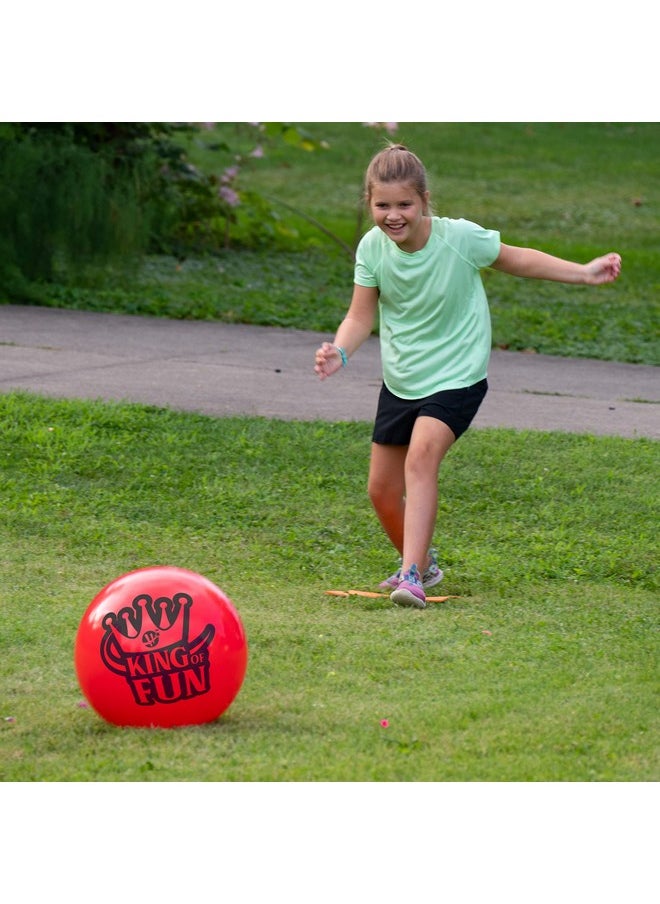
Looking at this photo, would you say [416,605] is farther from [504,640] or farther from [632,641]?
[632,641]

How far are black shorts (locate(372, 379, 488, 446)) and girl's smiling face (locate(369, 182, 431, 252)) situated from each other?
0.65m

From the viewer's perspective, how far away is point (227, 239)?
16859 mm

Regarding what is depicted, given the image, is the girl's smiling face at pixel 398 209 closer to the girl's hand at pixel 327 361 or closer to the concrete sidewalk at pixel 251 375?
the girl's hand at pixel 327 361

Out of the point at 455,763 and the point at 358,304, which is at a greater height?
the point at 358,304

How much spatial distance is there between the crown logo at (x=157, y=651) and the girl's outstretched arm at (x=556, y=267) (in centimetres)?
226

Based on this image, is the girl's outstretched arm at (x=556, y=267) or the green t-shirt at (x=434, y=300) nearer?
the girl's outstretched arm at (x=556, y=267)

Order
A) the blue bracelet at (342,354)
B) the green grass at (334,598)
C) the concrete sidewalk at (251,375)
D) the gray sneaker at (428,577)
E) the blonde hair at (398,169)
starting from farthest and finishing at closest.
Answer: the concrete sidewalk at (251,375) → the gray sneaker at (428,577) → the blue bracelet at (342,354) → the blonde hair at (398,169) → the green grass at (334,598)

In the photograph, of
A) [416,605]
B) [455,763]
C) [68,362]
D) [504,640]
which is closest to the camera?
[455,763]

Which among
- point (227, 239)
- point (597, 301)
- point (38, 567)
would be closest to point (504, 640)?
point (38, 567)

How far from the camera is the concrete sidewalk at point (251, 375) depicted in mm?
9555

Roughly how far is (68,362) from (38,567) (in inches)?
187

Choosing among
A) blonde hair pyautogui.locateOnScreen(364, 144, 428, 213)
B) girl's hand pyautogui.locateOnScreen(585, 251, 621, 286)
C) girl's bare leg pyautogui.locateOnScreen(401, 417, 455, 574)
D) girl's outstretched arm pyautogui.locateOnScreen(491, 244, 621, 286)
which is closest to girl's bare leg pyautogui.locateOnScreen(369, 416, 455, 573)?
girl's bare leg pyautogui.locateOnScreen(401, 417, 455, 574)

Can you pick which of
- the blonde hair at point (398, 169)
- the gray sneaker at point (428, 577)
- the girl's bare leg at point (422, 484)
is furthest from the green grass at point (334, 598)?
the blonde hair at point (398, 169)

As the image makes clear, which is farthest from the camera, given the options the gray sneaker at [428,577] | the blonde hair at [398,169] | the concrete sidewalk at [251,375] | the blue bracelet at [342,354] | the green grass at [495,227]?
the green grass at [495,227]
